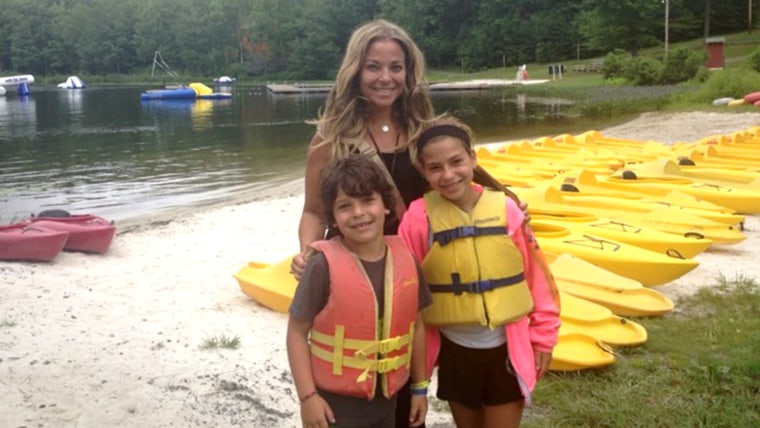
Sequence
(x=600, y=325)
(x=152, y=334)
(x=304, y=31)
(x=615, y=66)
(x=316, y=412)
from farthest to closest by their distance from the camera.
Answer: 1. (x=304, y=31)
2. (x=615, y=66)
3. (x=152, y=334)
4. (x=600, y=325)
5. (x=316, y=412)

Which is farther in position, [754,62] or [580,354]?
[754,62]

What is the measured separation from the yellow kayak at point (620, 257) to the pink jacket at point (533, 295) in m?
3.14

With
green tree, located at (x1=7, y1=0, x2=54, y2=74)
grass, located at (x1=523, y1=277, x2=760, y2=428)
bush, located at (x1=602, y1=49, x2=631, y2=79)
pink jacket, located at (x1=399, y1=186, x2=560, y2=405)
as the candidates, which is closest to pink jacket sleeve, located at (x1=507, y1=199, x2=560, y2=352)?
pink jacket, located at (x1=399, y1=186, x2=560, y2=405)

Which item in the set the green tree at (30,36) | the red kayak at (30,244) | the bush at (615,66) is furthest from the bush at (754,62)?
the green tree at (30,36)

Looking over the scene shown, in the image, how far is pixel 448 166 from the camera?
203 centimetres

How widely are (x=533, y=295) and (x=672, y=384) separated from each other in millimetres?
1581

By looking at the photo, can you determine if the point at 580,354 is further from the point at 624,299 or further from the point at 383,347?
the point at 383,347

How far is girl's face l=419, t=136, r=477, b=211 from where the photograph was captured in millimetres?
2023

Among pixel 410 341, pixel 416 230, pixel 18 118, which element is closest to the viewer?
pixel 410 341

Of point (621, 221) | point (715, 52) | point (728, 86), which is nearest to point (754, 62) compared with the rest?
point (728, 86)

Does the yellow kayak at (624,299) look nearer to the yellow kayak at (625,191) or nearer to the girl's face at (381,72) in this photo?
the yellow kayak at (625,191)

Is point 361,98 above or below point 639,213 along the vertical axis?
above

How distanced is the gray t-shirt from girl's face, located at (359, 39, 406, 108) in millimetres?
532

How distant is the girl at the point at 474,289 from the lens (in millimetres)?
2029
